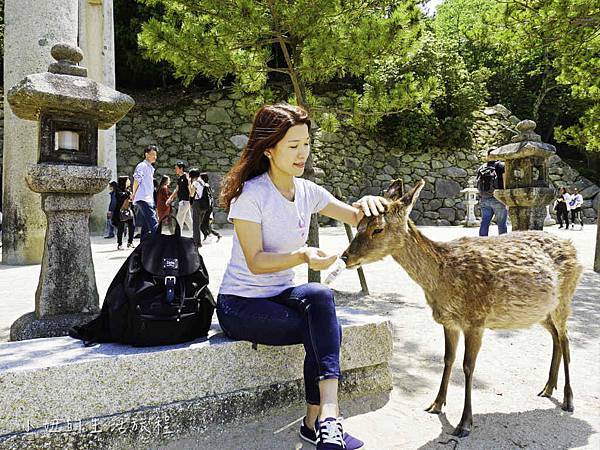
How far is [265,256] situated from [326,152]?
1450 centimetres

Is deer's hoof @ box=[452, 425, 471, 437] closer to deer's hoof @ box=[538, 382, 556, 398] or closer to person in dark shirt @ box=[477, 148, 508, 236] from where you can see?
deer's hoof @ box=[538, 382, 556, 398]

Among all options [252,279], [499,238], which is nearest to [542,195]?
[499,238]

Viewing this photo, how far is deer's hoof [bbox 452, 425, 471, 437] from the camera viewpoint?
2482mm

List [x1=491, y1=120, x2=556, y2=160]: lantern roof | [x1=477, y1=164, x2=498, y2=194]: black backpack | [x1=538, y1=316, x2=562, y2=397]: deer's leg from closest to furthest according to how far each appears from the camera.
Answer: [x1=538, y1=316, x2=562, y2=397]: deer's leg, [x1=491, y1=120, x2=556, y2=160]: lantern roof, [x1=477, y1=164, x2=498, y2=194]: black backpack

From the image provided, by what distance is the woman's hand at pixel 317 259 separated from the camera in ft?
7.20

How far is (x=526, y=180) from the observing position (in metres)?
7.39

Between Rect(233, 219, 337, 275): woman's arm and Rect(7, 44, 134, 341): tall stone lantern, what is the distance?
5.70 feet

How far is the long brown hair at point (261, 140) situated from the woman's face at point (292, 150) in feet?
0.08

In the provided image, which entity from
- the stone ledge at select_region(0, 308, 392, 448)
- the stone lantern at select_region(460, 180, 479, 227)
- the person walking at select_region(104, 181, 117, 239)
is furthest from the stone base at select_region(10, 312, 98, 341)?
the stone lantern at select_region(460, 180, 479, 227)

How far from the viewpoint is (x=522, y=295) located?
257cm

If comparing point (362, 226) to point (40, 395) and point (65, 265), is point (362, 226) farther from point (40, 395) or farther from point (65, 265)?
point (65, 265)

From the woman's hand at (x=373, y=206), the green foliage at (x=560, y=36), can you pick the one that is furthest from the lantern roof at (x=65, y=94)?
the green foliage at (x=560, y=36)

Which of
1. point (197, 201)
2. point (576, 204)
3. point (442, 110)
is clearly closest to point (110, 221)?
point (197, 201)

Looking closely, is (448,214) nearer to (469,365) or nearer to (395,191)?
(395,191)
